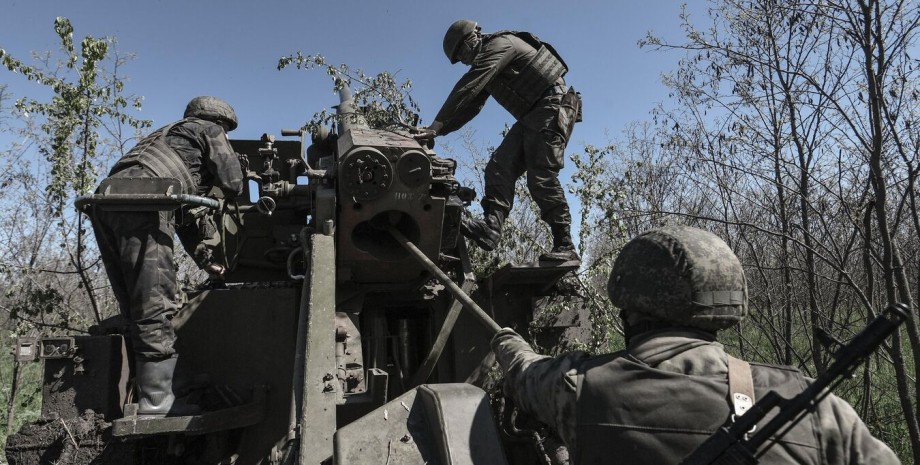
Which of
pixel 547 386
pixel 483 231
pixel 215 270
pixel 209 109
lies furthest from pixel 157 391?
pixel 547 386

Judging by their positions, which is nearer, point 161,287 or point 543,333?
point 161,287

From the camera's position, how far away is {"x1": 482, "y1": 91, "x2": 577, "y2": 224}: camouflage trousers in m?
5.44

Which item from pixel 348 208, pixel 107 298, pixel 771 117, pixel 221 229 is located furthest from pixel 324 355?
pixel 107 298

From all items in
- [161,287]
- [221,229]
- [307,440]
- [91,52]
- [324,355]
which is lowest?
[307,440]

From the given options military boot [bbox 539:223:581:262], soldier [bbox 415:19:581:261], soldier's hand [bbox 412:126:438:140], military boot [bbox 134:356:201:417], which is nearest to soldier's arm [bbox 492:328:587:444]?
soldier's hand [bbox 412:126:438:140]

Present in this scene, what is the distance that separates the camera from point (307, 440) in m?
2.96

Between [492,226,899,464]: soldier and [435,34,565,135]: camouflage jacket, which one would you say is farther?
[435,34,565,135]: camouflage jacket

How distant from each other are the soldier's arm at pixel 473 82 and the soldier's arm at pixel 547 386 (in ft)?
9.33

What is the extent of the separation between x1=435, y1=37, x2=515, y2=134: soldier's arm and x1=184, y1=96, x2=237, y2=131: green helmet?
1.62 metres

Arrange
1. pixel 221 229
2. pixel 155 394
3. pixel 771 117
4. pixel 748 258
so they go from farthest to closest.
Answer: pixel 748 258, pixel 771 117, pixel 221 229, pixel 155 394

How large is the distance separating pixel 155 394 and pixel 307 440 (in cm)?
155

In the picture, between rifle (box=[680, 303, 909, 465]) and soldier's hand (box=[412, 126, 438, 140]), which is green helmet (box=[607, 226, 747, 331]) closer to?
rifle (box=[680, 303, 909, 465])

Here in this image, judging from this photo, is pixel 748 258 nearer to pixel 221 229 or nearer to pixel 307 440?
pixel 221 229

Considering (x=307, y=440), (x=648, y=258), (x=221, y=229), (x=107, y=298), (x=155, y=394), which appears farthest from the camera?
(x=107, y=298)
